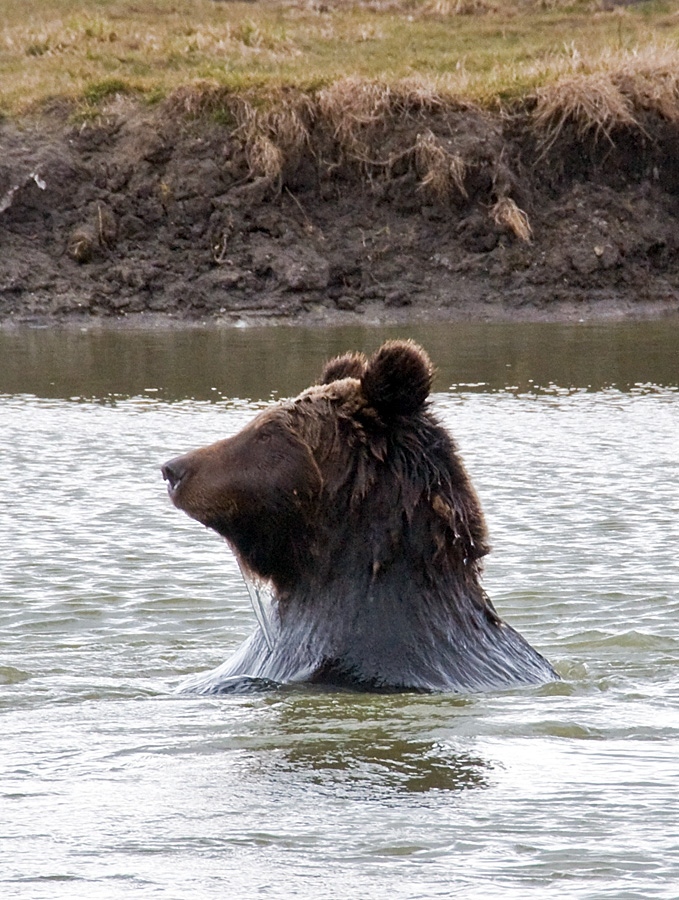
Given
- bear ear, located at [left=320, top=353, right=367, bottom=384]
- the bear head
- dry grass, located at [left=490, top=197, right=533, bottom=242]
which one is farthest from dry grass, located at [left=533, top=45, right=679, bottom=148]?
the bear head

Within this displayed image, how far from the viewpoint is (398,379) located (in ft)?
18.8

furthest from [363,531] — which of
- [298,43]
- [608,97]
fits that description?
[298,43]

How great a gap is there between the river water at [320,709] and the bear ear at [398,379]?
1.08 m

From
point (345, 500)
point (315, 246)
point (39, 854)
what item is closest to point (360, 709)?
point (345, 500)

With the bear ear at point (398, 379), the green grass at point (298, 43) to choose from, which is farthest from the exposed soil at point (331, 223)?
the bear ear at point (398, 379)

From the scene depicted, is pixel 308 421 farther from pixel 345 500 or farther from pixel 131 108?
pixel 131 108

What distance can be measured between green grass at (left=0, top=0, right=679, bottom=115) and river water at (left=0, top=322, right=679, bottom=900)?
499 inches

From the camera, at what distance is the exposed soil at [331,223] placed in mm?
22750

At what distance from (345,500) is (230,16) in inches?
1277

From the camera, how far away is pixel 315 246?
2378 cm

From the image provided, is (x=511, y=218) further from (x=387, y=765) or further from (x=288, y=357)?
(x=387, y=765)

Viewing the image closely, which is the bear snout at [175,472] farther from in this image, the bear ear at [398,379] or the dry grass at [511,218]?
the dry grass at [511,218]

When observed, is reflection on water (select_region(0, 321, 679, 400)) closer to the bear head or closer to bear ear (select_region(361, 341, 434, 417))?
the bear head

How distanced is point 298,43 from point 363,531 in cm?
2727
